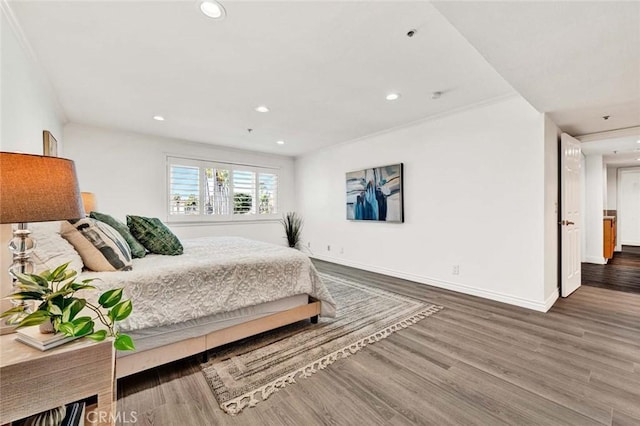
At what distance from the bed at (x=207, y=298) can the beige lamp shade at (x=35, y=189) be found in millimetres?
556

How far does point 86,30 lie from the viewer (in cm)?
198

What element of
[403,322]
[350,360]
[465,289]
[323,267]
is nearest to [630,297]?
[465,289]

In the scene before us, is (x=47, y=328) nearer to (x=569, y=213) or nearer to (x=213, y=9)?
(x=213, y=9)

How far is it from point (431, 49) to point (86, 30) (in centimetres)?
257

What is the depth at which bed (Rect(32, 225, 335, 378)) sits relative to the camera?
1746 millimetres

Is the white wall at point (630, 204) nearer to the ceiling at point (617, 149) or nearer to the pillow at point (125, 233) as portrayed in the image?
the ceiling at point (617, 149)

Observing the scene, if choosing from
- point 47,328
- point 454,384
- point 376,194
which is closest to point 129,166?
point 376,194

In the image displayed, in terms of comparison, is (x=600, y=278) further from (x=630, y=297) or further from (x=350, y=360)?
(x=350, y=360)

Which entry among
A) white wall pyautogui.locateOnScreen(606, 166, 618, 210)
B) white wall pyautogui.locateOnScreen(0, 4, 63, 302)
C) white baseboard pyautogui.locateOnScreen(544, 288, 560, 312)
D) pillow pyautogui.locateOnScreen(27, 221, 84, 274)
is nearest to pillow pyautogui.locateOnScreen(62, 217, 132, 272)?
pillow pyautogui.locateOnScreen(27, 221, 84, 274)

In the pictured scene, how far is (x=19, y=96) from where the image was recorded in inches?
77.2

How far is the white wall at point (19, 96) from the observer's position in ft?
5.57

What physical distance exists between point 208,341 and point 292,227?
14.7 feet

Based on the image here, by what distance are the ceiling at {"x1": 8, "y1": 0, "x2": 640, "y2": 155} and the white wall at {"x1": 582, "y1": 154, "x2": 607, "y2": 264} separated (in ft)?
8.23

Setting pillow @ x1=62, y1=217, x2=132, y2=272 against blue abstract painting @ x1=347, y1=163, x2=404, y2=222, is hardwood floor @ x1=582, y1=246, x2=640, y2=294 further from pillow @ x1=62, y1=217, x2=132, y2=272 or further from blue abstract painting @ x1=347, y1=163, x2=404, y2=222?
pillow @ x1=62, y1=217, x2=132, y2=272
